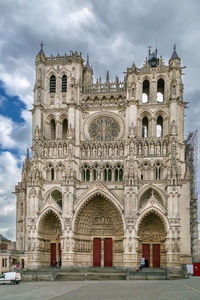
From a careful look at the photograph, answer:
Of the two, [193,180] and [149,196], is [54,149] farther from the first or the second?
[193,180]

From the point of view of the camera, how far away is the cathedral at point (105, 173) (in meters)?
41.1

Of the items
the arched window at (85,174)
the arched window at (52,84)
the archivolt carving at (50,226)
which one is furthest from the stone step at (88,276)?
the arched window at (52,84)

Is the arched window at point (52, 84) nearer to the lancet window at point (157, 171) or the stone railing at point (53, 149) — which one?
the stone railing at point (53, 149)

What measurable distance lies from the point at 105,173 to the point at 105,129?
17.2ft

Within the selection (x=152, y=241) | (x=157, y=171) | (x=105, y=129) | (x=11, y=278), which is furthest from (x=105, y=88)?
(x=11, y=278)

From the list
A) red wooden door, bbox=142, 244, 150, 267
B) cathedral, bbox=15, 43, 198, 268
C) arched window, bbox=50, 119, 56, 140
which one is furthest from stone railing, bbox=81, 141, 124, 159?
red wooden door, bbox=142, 244, 150, 267

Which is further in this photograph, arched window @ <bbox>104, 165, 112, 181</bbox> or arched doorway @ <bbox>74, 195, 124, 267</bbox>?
arched window @ <bbox>104, 165, 112, 181</bbox>

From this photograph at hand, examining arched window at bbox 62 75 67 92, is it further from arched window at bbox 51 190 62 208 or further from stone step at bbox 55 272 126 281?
stone step at bbox 55 272 126 281

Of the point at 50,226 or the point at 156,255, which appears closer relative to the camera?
the point at 156,255

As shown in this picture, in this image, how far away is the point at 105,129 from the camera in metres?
46.4

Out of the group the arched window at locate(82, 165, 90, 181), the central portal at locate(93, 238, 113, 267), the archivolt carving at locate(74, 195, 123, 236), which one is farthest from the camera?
the arched window at locate(82, 165, 90, 181)

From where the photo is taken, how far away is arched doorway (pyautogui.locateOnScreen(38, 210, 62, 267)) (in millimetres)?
43250

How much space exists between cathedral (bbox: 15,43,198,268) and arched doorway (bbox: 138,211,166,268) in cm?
11

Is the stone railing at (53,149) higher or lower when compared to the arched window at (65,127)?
lower
